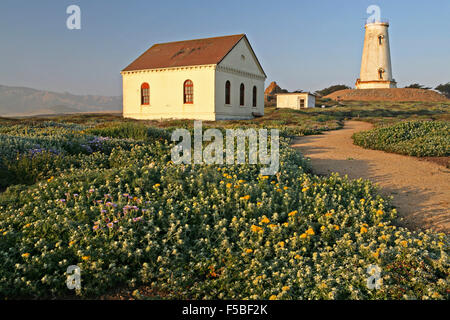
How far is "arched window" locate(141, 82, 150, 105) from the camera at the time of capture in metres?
32.2

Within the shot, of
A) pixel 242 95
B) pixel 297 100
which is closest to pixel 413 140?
pixel 242 95

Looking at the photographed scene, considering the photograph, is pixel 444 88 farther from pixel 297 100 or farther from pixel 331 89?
pixel 297 100

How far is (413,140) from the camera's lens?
12.5 meters

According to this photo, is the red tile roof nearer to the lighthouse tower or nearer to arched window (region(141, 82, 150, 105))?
arched window (region(141, 82, 150, 105))

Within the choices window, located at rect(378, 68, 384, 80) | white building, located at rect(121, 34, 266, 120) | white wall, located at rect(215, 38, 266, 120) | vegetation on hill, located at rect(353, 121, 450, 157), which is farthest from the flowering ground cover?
window, located at rect(378, 68, 384, 80)

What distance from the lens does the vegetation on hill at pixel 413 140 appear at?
441 inches

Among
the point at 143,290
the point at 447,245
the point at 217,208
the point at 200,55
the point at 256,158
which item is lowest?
the point at 143,290

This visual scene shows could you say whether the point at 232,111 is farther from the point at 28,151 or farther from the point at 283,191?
the point at 283,191

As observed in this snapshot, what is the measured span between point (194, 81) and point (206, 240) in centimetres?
2635

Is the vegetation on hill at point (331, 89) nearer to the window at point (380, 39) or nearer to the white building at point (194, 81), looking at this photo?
the window at point (380, 39)

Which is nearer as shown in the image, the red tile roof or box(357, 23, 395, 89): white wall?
the red tile roof

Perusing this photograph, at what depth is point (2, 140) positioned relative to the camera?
9.17 metres
